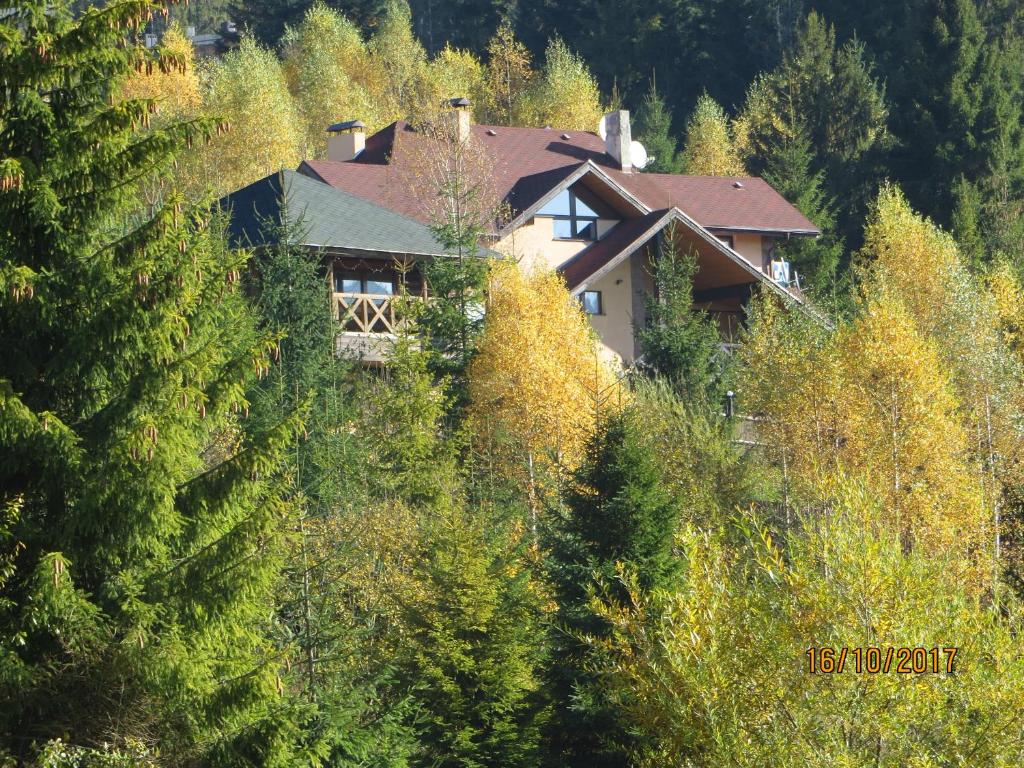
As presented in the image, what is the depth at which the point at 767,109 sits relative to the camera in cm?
6175

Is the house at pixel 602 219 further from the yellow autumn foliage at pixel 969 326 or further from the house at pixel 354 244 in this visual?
the yellow autumn foliage at pixel 969 326

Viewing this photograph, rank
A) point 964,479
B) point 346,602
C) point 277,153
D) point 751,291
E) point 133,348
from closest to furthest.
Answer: point 133,348 < point 346,602 < point 964,479 < point 751,291 < point 277,153

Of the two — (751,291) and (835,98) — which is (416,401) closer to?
(751,291)

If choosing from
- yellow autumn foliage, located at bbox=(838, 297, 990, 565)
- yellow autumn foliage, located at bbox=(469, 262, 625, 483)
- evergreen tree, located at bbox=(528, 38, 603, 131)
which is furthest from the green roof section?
evergreen tree, located at bbox=(528, 38, 603, 131)

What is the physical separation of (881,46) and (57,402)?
6083 centimetres

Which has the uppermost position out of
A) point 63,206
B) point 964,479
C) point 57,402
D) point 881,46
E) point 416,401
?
point 881,46

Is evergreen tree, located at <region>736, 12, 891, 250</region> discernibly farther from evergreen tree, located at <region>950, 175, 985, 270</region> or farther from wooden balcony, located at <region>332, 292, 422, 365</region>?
wooden balcony, located at <region>332, 292, 422, 365</region>

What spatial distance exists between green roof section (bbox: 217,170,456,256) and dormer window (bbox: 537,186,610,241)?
6.45 m

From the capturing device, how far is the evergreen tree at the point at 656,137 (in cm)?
5956

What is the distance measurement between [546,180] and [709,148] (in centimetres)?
2399

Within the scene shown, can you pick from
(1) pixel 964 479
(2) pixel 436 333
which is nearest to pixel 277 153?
(2) pixel 436 333

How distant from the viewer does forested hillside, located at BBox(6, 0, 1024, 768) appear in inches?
A: 494

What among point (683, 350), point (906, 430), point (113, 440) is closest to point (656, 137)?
point (683, 350)
